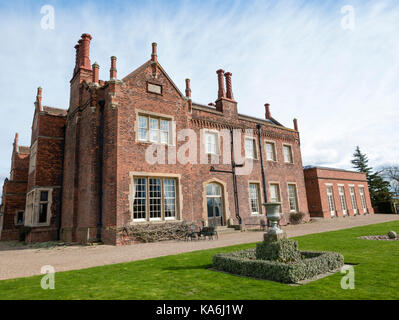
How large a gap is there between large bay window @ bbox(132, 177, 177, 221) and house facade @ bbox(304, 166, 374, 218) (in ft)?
59.8

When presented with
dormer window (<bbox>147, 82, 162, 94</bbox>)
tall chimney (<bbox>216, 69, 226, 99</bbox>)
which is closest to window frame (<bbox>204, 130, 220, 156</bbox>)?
tall chimney (<bbox>216, 69, 226, 99</bbox>)

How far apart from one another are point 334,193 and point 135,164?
78.2 ft

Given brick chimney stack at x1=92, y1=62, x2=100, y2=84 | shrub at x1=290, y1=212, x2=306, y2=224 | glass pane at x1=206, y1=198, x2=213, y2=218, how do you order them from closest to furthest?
brick chimney stack at x1=92, y1=62, x2=100, y2=84
glass pane at x1=206, y1=198, x2=213, y2=218
shrub at x1=290, y1=212, x2=306, y2=224

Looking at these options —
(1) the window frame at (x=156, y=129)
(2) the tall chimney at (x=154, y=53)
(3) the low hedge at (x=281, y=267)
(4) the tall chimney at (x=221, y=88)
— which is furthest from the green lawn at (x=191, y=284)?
(4) the tall chimney at (x=221, y=88)

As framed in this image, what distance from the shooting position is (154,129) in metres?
16.1

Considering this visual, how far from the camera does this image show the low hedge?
5.53 metres

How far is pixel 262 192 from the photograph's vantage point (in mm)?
21922

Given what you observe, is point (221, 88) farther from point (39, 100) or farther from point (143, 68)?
point (39, 100)

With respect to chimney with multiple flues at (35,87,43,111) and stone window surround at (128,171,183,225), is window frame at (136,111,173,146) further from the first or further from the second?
chimney with multiple flues at (35,87,43,111)

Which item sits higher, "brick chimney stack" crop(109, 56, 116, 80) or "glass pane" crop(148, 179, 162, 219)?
"brick chimney stack" crop(109, 56, 116, 80)

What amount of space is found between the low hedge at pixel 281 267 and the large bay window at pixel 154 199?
26.6 feet

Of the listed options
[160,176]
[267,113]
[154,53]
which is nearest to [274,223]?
[160,176]
